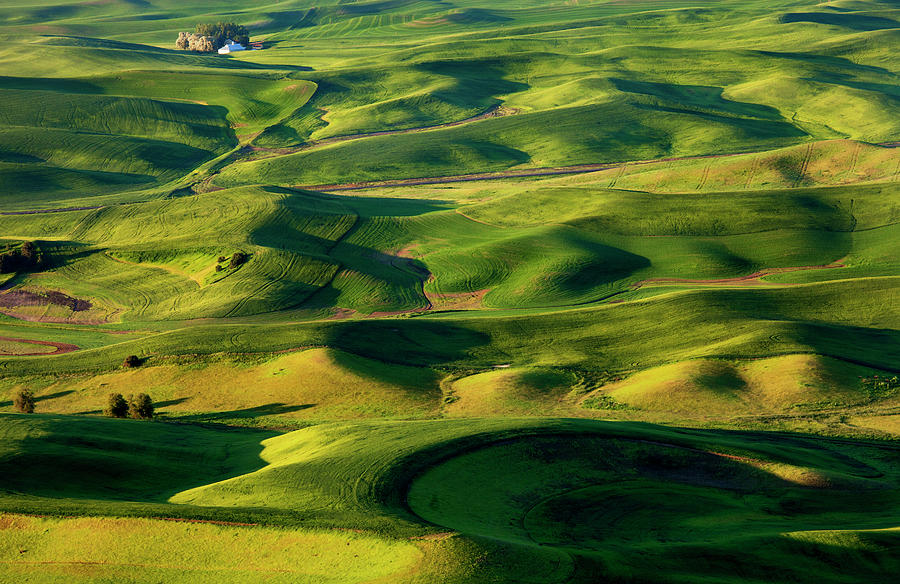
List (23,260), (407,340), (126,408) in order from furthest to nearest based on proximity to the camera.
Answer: (23,260)
(407,340)
(126,408)

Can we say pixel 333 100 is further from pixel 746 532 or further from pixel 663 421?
pixel 746 532

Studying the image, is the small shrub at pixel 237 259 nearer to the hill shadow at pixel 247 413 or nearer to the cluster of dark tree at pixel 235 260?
the cluster of dark tree at pixel 235 260

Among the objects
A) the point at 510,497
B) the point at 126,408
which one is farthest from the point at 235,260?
the point at 510,497

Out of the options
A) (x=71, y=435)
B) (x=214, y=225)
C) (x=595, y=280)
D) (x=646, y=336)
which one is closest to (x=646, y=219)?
(x=595, y=280)

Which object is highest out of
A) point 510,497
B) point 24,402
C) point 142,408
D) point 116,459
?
point 116,459

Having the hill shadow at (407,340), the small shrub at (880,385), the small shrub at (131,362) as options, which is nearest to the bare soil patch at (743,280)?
the hill shadow at (407,340)

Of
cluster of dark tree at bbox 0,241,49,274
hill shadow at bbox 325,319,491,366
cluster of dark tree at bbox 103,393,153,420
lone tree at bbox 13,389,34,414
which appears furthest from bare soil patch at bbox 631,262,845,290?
cluster of dark tree at bbox 0,241,49,274

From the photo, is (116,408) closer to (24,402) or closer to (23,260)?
(24,402)
